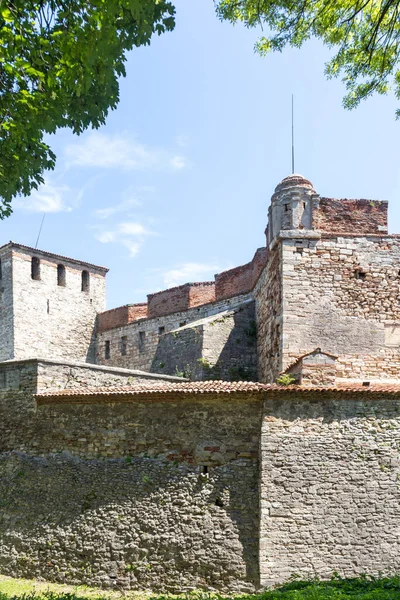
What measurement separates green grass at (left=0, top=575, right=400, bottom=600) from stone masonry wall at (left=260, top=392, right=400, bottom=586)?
0.47 m

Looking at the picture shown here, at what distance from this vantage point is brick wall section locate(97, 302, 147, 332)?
2691 centimetres

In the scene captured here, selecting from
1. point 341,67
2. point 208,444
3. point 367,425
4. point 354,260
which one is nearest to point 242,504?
point 208,444

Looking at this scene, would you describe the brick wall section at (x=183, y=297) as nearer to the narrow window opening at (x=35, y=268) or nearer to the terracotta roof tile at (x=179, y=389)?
the narrow window opening at (x=35, y=268)

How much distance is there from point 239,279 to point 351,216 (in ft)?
25.4

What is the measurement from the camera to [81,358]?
28234mm

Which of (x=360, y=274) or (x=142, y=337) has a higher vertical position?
(x=360, y=274)

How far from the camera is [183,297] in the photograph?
2448 cm

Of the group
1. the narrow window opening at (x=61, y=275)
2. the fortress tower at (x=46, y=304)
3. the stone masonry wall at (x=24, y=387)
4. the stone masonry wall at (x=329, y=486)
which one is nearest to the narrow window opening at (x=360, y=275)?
the stone masonry wall at (x=329, y=486)

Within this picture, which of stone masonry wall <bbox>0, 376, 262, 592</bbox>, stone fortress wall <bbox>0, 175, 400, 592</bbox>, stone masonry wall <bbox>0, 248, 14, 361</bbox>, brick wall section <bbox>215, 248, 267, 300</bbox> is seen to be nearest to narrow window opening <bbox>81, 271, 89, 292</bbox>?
stone masonry wall <bbox>0, 248, 14, 361</bbox>

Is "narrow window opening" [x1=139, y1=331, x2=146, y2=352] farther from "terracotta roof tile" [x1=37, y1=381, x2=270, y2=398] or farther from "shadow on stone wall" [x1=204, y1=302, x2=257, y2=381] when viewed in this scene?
"terracotta roof tile" [x1=37, y1=381, x2=270, y2=398]

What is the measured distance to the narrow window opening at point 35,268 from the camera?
27.7 metres

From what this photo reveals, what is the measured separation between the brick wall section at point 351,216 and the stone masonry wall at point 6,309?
17.3m

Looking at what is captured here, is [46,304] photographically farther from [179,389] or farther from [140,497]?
[140,497]

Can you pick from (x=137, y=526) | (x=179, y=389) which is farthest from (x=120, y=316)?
(x=137, y=526)
